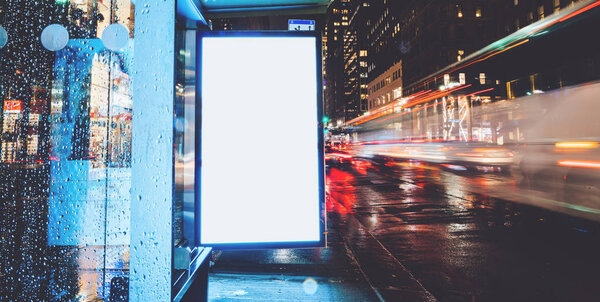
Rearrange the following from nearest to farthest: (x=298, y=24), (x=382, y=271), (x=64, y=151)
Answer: (x=64, y=151) → (x=382, y=271) → (x=298, y=24)

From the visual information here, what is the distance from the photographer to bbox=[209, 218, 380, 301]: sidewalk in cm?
310

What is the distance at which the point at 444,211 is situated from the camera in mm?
7426

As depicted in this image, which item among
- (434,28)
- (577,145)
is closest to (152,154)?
(577,145)

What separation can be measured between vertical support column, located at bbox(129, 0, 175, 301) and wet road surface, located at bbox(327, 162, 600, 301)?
2.70 meters

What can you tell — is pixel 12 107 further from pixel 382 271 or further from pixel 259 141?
pixel 382 271

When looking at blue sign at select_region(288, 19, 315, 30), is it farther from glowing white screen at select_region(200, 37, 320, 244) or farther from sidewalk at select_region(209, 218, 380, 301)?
sidewalk at select_region(209, 218, 380, 301)

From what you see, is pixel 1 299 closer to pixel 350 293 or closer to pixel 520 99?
pixel 350 293

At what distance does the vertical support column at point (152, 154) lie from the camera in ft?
5.18

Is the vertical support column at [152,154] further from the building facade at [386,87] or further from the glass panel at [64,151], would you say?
the building facade at [386,87]

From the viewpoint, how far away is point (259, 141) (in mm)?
1929

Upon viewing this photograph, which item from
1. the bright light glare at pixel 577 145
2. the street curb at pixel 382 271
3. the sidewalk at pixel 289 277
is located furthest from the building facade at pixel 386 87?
the sidewalk at pixel 289 277

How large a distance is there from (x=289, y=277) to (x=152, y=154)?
272 centimetres

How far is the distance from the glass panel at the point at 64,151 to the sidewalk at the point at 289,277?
4.60ft

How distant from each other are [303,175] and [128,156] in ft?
4.61
